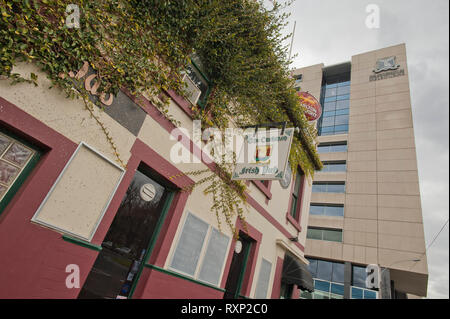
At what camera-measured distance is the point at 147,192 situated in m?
4.67

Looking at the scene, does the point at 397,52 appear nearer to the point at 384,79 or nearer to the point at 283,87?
the point at 384,79

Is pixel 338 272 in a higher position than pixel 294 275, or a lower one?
higher

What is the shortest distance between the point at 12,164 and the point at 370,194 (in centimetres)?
3058

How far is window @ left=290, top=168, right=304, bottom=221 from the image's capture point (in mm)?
9805

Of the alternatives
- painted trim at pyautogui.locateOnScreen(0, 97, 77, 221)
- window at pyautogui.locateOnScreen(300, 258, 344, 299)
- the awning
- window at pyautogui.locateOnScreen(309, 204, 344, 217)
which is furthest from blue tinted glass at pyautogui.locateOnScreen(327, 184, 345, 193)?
painted trim at pyautogui.locateOnScreen(0, 97, 77, 221)

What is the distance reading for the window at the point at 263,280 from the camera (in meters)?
7.28

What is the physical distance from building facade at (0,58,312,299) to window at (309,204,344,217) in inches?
975

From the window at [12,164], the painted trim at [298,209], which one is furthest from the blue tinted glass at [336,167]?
the window at [12,164]

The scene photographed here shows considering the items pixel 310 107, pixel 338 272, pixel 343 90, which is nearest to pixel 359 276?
pixel 338 272

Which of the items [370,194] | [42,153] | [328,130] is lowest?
[42,153]

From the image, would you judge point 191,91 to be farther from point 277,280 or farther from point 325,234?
point 325,234

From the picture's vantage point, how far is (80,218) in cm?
344
